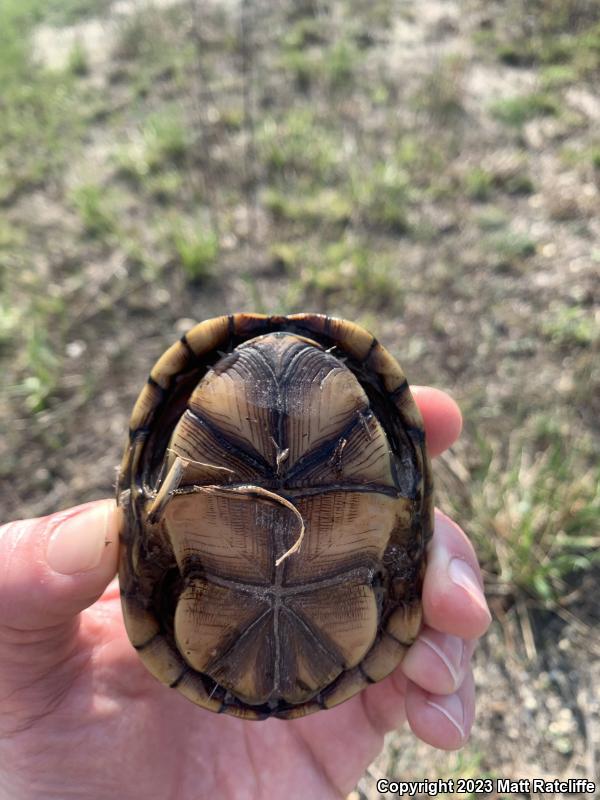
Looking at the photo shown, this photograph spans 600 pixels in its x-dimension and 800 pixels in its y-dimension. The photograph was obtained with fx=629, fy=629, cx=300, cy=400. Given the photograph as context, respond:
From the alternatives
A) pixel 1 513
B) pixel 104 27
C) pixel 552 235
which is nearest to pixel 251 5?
pixel 104 27

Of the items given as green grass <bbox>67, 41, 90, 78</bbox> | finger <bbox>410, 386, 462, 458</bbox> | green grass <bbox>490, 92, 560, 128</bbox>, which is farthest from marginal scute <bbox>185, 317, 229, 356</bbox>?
green grass <bbox>67, 41, 90, 78</bbox>

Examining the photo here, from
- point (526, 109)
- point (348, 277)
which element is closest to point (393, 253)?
point (348, 277)

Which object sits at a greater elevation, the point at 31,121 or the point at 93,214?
the point at 31,121

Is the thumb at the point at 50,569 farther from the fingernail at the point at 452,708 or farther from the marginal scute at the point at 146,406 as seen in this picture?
the fingernail at the point at 452,708

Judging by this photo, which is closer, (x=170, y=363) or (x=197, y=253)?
(x=170, y=363)

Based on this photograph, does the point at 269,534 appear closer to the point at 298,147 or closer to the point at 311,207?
the point at 311,207

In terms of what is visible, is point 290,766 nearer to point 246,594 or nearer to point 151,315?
point 246,594

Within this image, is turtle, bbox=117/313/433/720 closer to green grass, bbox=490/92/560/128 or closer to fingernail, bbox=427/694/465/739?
fingernail, bbox=427/694/465/739

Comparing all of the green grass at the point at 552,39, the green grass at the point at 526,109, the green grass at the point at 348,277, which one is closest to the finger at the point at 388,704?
the green grass at the point at 348,277
